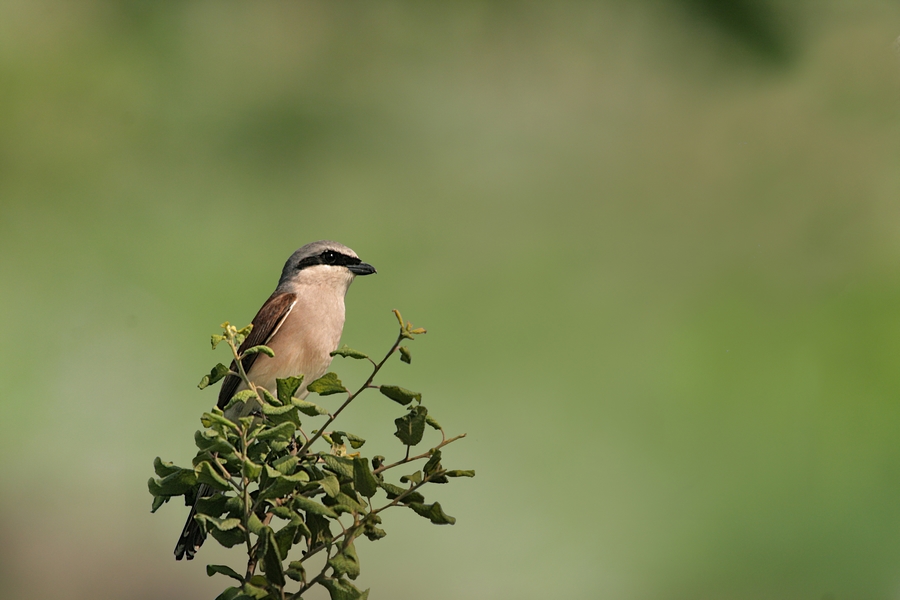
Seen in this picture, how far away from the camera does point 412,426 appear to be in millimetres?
1476

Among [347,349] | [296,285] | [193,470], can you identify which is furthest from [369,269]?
[193,470]

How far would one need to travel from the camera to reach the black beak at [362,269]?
2584 millimetres

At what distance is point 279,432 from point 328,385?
0.15 m

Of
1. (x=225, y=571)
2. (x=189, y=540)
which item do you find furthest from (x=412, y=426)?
(x=189, y=540)

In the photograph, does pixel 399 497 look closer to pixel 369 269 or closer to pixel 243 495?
pixel 243 495

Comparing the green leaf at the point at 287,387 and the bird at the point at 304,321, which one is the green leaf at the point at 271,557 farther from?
the bird at the point at 304,321

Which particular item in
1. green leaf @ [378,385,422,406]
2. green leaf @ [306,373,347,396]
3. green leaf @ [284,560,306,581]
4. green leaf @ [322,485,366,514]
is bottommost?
green leaf @ [284,560,306,581]

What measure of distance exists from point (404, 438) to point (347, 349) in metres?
0.21

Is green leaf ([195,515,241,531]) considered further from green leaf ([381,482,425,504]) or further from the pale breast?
the pale breast

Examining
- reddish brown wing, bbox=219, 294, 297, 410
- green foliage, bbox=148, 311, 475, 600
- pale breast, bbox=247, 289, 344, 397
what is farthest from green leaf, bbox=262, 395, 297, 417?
reddish brown wing, bbox=219, 294, 297, 410

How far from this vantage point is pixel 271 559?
1.33 meters

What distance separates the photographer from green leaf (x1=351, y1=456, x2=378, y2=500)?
1.42 meters

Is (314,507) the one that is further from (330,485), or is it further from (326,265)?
(326,265)

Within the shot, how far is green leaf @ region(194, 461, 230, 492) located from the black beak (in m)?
1.27
